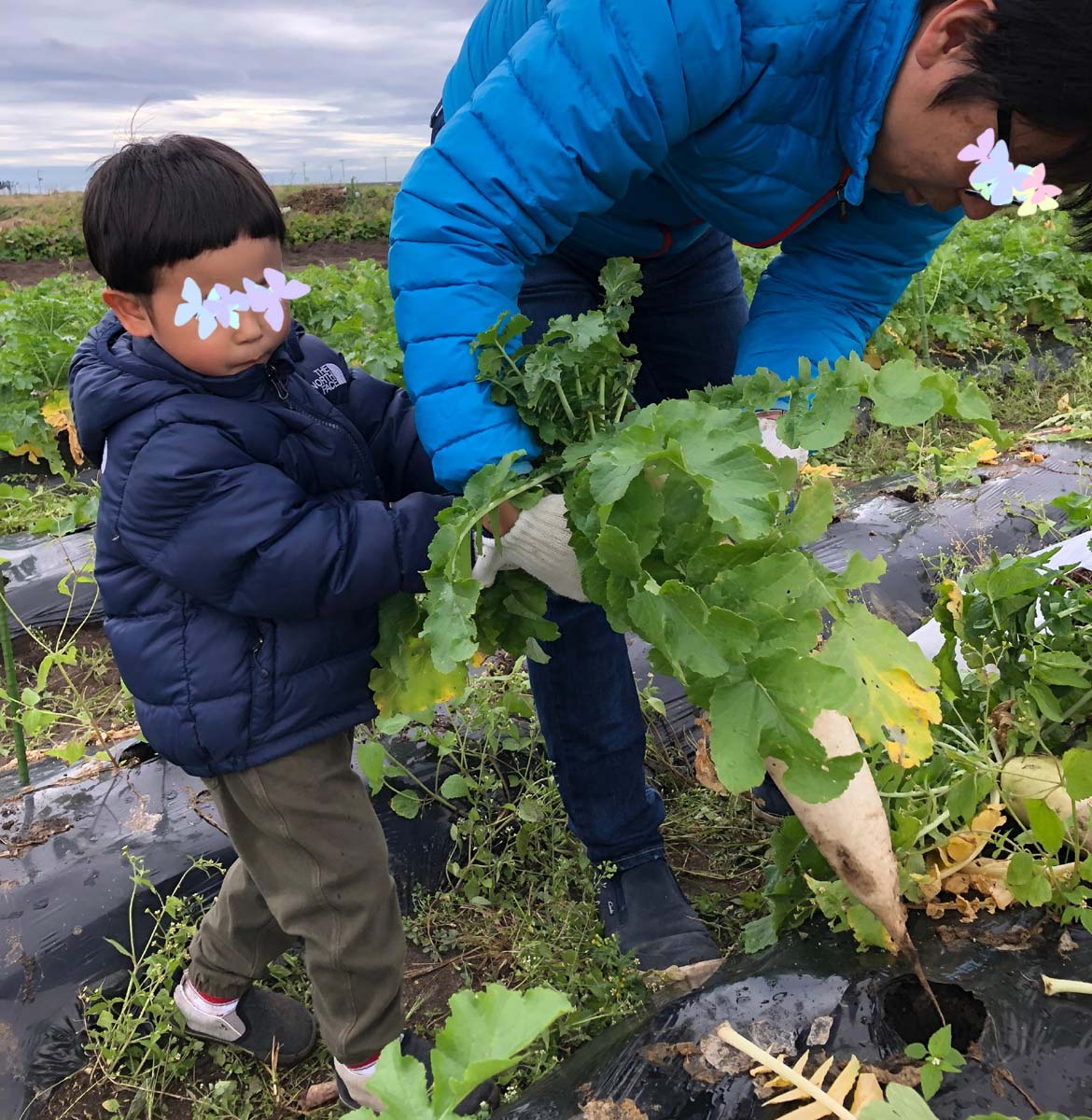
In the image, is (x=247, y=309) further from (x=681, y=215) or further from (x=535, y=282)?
(x=681, y=215)

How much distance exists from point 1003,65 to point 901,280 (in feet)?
2.32

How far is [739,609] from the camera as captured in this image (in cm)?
118

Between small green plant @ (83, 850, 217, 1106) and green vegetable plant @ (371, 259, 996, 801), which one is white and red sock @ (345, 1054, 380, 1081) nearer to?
small green plant @ (83, 850, 217, 1106)

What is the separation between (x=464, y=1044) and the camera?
0.82 m

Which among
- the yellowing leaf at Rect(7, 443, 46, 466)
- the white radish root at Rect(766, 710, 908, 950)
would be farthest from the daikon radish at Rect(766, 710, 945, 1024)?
the yellowing leaf at Rect(7, 443, 46, 466)

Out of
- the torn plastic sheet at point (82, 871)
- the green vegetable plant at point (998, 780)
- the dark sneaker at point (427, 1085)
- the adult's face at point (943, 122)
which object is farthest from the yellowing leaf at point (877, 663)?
the torn plastic sheet at point (82, 871)

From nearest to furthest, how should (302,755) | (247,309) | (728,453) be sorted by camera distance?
(728,453)
(247,309)
(302,755)

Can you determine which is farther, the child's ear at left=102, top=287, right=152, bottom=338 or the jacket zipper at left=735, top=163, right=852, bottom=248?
the jacket zipper at left=735, top=163, right=852, bottom=248

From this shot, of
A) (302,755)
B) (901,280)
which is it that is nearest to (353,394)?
(302,755)

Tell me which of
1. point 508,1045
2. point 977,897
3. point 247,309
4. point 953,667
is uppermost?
point 247,309

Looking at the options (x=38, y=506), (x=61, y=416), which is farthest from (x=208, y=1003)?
(x=61, y=416)

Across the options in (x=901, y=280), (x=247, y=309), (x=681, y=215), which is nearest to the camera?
(x=247, y=309)

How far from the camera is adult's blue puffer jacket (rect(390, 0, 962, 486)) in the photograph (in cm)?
123

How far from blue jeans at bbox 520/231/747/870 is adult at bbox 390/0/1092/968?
0.70 feet
